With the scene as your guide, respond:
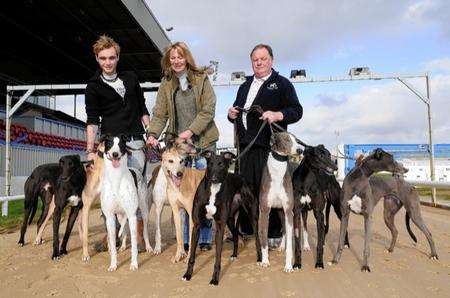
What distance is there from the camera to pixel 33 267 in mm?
4969

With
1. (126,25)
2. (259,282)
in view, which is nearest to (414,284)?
(259,282)

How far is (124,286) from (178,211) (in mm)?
1533

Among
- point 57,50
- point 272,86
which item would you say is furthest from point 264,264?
point 57,50

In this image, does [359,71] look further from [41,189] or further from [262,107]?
[41,189]

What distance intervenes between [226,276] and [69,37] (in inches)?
660

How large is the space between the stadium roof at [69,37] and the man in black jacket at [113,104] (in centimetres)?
972

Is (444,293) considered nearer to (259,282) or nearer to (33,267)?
(259,282)

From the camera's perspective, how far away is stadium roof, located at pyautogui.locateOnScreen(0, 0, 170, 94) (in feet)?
50.0

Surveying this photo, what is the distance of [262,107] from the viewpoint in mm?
5805

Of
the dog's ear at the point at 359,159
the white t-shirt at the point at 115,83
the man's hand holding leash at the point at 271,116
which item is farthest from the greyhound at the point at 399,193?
the white t-shirt at the point at 115,83

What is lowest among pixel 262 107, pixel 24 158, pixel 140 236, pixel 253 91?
pixel 140 236

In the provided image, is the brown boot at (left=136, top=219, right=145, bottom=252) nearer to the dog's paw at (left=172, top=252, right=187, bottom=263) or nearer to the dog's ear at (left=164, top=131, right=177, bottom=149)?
the dog's paw at (left=172, top=252, right=187, bottom=263)

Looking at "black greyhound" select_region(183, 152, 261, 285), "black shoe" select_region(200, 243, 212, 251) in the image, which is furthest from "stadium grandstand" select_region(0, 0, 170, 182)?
"black greyhound" select_region(183, 152, 261, 285)

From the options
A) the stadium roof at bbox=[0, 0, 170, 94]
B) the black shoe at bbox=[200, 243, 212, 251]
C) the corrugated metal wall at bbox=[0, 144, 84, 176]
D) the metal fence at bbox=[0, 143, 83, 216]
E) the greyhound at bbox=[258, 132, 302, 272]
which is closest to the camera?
the greyhound at bbox=[258, 132, 302, 272]
